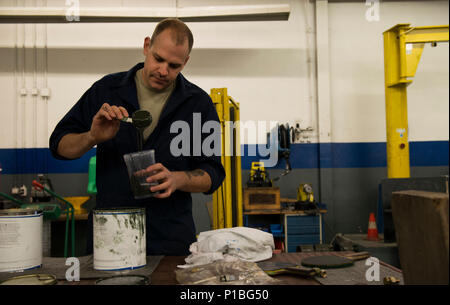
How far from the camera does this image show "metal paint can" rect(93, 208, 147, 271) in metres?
0.81

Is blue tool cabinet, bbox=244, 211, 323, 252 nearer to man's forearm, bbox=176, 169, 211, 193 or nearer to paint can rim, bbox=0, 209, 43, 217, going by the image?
man's forearm, bbox=176, 169, 211, 193

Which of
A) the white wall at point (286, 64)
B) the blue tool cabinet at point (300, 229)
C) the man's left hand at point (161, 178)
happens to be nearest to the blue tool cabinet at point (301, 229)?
the blue tool cabinet at point (300, 229)

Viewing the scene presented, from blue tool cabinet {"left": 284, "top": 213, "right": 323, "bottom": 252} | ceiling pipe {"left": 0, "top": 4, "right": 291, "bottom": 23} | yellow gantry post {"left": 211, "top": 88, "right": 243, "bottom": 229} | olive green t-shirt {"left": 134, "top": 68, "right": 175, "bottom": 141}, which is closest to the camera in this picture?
olive green t-shirt {"left": 134, "top": 68, "right": 175, "bottom": 141}

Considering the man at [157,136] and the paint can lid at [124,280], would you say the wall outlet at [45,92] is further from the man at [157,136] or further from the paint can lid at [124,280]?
the paint can lid at [124,280]

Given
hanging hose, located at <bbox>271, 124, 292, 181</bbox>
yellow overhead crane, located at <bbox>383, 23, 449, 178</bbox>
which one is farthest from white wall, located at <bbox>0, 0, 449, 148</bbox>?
yellow overhead crane, located at <bbox>383, 23, 449, 178</bbox>

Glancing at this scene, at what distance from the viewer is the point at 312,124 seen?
378 cm

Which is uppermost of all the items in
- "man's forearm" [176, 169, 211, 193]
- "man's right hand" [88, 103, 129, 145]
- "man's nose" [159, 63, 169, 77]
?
"man's nose" [159, 63, 169, 77]

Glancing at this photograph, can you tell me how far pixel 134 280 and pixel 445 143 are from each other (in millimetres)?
3952

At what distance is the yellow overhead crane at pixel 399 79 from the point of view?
299cm

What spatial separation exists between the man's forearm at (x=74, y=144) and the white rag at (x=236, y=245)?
48cm

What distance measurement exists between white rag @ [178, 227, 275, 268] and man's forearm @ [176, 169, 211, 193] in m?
0.19

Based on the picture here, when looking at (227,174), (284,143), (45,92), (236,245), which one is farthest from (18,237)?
(45,92)

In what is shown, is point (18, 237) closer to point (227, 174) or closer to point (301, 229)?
point (227, 174)
